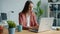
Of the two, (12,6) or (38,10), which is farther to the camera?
(12,6)

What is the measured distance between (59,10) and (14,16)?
67.9 inches

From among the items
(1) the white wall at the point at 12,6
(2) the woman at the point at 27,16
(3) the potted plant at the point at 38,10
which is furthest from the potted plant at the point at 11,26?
A: (1) the white wall at the point at 12,6

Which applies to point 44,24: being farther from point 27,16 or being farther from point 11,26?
point 27,16

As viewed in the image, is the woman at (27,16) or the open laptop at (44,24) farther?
the woman at (27,16)

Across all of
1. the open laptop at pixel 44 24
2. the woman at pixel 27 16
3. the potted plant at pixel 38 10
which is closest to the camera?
the open laptop at pixel 44 24

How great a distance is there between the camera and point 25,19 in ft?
9.96

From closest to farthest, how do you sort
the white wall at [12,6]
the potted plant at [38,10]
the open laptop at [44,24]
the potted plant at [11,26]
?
the potted plant at [11,26] < the open laptop at [44,24] < the potted plant at [38,10] < the white wall at [12,6]

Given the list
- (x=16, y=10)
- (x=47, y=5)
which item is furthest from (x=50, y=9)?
(x=16, y=10)

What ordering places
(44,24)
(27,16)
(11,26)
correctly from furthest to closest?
(27,16) → (44,24) → (11,26)

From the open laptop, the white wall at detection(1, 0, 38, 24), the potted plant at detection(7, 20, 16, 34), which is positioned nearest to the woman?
the open laptop

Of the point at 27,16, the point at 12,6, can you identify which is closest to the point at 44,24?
the point at 27,16

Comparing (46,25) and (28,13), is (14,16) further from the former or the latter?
(46,25)

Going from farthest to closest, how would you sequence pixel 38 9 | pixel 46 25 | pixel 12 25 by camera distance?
pixel 38 9 → pixel 46 25 → pixel 12 25

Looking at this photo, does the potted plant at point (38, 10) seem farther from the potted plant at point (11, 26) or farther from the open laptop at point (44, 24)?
the potted plant at point (11, 26)
